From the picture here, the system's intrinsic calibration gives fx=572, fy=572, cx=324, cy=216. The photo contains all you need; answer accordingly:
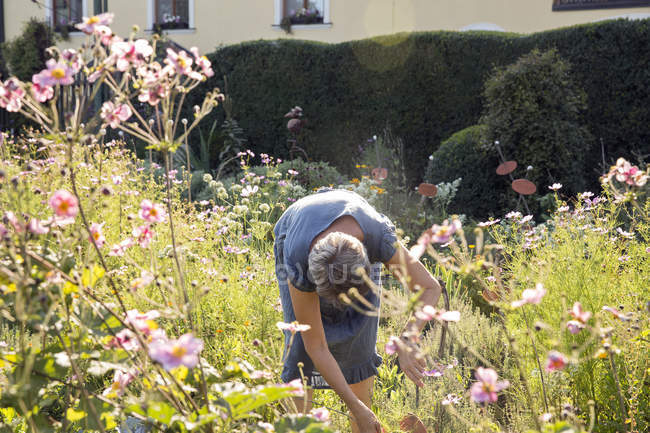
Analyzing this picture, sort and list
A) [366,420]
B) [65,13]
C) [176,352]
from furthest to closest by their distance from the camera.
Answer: [65,13], [366,420], [176,352]

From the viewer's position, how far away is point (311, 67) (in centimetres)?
909

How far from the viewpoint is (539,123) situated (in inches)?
230

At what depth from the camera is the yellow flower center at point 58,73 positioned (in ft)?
3.95

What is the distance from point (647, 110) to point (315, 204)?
639 cm

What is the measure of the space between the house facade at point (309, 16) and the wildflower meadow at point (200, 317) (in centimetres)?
752

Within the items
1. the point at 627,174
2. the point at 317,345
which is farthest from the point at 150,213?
the point at 627,174

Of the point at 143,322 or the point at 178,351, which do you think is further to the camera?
the point at 143,322

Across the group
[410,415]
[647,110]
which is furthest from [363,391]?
[647,110]

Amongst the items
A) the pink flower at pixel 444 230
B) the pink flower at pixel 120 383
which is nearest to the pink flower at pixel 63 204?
the pink flower at pixel 120 383

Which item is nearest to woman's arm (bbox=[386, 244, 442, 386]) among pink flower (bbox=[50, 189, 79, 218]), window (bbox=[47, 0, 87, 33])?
pink flower (bbox=[50, 189, 79, 218])

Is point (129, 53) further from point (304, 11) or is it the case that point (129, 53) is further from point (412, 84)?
point (304, 11)

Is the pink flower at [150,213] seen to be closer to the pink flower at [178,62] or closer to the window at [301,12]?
the pink flower at [178,62]

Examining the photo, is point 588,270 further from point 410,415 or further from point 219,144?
point 219,144

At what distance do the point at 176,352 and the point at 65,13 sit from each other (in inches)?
593
